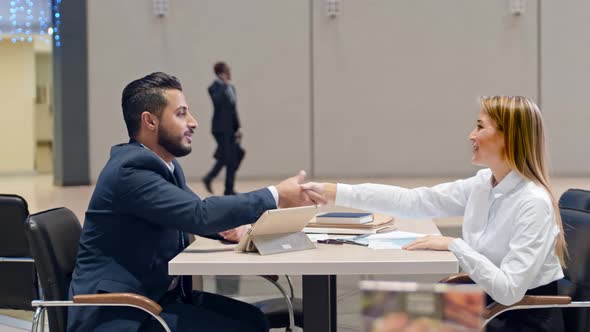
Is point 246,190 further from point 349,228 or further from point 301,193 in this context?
point 301,193

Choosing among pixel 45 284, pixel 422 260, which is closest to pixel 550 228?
pixel 422 260

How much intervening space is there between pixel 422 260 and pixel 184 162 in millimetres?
11325

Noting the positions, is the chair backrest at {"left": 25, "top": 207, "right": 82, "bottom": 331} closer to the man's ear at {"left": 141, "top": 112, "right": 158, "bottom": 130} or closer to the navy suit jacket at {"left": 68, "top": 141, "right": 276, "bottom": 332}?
the navy suit jacket at {"left": 68, "top": 141, "right": 276, "bottom": 332}

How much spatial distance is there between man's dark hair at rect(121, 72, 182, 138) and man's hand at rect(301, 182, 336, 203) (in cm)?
56

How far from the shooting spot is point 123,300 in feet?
8.11

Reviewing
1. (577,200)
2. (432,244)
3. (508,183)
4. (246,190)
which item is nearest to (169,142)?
(432,244)

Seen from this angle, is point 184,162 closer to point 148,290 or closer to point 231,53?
point 231,53

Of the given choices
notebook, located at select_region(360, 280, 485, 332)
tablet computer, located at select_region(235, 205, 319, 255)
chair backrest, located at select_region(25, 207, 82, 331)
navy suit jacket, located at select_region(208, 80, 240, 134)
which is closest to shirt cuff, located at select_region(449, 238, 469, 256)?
tablet computer, located at select_region(235, 205, 319, 255)

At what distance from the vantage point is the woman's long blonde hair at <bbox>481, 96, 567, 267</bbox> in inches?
101

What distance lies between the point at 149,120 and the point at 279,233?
0.58 m

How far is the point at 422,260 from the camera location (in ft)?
7.75

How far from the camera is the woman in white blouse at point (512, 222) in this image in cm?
247

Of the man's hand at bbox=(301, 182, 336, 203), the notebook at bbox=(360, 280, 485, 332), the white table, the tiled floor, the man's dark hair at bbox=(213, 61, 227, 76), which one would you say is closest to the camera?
the notebook at bbox=(360, 280, 485, 332)

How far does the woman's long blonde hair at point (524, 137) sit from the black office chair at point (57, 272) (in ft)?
3.89
